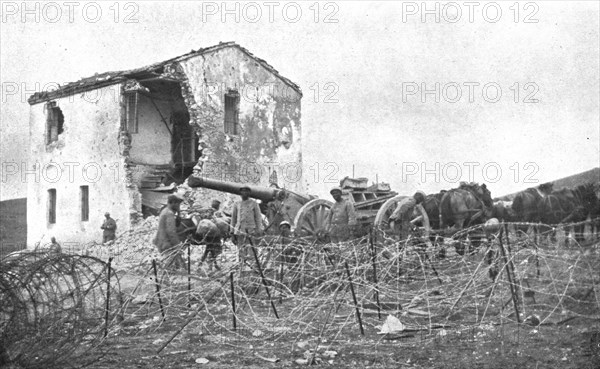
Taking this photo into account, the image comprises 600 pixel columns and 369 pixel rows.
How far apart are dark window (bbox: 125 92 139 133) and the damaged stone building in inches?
1.4

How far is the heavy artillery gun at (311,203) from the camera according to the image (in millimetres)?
12945

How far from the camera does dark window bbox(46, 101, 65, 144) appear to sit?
993 inches

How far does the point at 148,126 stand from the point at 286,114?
5.12 metres

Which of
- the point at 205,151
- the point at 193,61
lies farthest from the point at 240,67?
the point at 205,151

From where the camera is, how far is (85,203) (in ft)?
78.1

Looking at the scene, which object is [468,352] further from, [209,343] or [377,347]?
[209,343]

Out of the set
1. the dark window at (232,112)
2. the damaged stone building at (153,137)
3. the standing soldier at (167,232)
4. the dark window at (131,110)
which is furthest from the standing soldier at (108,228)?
the standing soldier at (167,232)

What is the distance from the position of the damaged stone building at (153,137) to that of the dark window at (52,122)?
37mm

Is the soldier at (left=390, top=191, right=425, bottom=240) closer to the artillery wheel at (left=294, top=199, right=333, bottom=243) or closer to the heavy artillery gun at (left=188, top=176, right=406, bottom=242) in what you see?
the heavy artillery gun at (left=188, top=176, right=406, bottom=242)

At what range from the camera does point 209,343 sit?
7.36 m

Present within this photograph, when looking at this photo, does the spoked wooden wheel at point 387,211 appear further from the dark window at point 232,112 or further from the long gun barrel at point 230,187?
the dark window at point 232,112

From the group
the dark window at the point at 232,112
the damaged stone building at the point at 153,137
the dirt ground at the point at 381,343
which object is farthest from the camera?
the dark window at the point at 232,112

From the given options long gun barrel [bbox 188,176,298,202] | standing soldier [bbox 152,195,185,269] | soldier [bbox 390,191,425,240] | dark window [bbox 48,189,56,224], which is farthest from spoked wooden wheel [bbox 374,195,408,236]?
dark window [bbox 48,189,56,224]

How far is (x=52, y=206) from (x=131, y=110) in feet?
17.2
